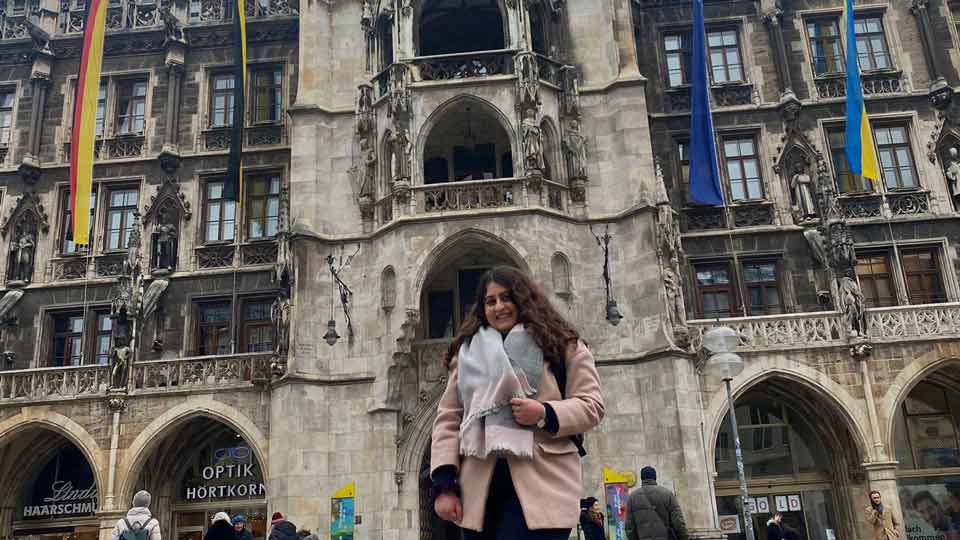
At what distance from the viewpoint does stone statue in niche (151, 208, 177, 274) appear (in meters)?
23.9

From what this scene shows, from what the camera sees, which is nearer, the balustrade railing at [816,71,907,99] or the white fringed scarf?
the white fringed scarf

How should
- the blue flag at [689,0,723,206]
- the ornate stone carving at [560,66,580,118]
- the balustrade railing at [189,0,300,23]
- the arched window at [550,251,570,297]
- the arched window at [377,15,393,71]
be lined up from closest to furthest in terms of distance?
the arched window at [550,251,570,297] < the blue flag at [689,0,723,206] < the ornate stone carving at [560,66,580,118] < the arched window at [377,15,393,71] < the balustrade railing at [189,0,300,23]

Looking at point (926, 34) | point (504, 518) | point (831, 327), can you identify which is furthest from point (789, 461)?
point (504, 518)

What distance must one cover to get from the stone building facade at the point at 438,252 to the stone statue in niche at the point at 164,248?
0.09 m

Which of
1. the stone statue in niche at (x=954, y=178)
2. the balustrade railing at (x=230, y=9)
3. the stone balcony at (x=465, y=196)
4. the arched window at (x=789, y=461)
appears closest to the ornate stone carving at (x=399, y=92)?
the stone balcony at (x=465, y=196)

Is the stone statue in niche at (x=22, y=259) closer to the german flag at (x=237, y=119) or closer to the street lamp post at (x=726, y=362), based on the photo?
the german flag at (x=237, y=119)

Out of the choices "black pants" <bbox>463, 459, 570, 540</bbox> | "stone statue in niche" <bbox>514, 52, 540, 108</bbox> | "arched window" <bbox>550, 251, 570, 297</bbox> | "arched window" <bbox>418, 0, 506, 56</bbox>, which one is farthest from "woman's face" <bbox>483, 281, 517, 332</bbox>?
"arched window" <bbox>418, 0, 506, 56</bbox>

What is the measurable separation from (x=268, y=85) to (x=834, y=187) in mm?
18418

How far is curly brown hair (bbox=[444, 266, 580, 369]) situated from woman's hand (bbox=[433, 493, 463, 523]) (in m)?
0.73

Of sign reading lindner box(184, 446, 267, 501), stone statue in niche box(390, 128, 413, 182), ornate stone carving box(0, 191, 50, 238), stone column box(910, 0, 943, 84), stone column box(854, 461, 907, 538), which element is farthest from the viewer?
ornate stone carving box(0, 191, 50, 238)

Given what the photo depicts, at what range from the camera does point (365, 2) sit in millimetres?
23344

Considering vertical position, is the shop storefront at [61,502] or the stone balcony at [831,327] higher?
the stone balcony at [831,327]

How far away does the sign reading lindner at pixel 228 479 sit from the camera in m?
22.3

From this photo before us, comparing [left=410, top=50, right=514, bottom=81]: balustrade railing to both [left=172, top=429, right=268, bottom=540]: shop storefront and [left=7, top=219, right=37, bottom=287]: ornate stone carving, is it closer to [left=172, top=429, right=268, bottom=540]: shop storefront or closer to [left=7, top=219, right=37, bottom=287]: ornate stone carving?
[left=172, top=429, right=268, bottom=540]: shop storefront
